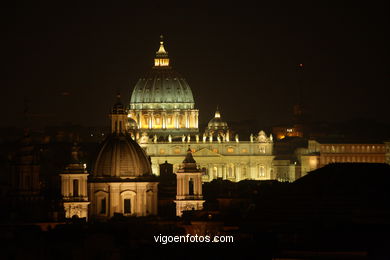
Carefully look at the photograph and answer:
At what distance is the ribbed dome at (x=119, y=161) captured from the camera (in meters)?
151

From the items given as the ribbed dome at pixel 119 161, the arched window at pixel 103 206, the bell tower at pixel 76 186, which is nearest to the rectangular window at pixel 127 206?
the arched window at pixel 103 206

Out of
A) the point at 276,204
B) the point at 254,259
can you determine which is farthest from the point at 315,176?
the point at 254,259

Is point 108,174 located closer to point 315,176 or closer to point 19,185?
point 19,185

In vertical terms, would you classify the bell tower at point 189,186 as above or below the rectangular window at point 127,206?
above

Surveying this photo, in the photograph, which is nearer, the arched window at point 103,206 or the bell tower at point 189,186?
the bell tower at point 189,186

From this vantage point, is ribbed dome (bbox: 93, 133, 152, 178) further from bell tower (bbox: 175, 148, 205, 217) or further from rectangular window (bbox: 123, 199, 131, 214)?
bell tower (bbox: 175, 148, 205, 217)

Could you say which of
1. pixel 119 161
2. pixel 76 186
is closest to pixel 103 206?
pixel 119 161

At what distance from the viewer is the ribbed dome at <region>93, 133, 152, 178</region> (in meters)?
151

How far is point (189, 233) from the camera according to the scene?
117 metres

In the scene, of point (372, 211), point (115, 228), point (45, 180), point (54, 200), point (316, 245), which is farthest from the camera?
point (45, 180)

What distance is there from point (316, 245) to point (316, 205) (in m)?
19.3

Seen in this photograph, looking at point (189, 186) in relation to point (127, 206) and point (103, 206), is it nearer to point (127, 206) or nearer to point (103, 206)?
point (127, 206)

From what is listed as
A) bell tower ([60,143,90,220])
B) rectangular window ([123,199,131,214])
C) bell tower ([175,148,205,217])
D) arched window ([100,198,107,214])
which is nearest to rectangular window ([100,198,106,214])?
arched window ([100,198,107,214])

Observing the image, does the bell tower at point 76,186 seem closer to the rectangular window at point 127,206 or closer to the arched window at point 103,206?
the arched window at point 103,206
